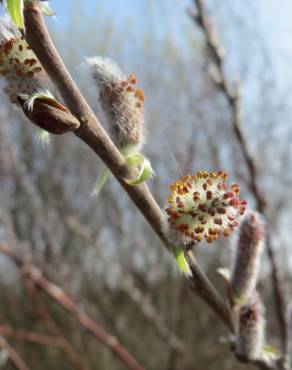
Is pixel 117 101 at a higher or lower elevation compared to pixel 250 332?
higher

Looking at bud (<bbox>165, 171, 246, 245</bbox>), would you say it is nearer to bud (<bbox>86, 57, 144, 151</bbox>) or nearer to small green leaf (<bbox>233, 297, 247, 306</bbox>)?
bud (<bbox>86, 57, 144, 151</bbox>)

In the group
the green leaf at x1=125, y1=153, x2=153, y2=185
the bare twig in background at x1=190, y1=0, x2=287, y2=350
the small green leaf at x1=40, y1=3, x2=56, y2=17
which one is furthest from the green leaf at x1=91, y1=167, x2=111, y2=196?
the bare twig in background at x1=190, y1=0, x2=287, y2=350

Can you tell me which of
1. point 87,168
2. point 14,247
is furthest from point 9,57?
point 87,168

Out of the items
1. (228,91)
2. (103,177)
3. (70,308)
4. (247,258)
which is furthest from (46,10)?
(70,308)

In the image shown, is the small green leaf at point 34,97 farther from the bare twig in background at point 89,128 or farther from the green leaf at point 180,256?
the green leaf at point 180,256

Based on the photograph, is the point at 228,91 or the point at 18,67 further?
the point at 228,91

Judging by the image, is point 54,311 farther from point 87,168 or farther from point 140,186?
point 140,186

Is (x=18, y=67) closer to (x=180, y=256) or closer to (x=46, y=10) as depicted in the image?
(x=46, y=10)
